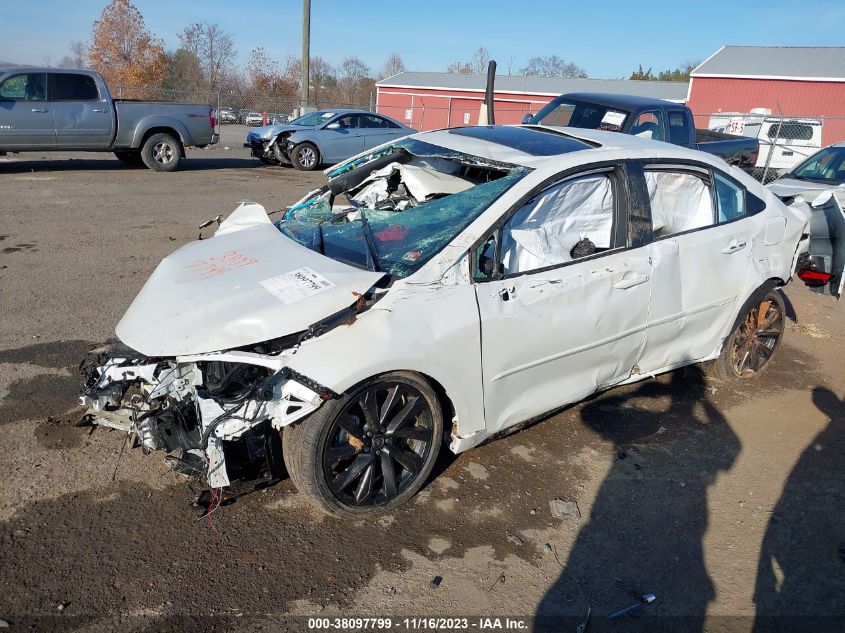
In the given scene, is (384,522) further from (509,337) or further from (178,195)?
(178,195)

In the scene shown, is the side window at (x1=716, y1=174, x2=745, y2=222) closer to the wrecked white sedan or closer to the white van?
the wrecked white sedan

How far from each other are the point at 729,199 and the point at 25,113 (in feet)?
41.9

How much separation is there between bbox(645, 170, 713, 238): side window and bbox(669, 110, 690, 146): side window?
536 centimetres

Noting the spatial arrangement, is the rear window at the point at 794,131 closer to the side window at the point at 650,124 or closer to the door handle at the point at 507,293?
the side window at the point at 650,124

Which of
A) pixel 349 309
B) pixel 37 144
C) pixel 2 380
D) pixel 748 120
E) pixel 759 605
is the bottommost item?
pixel 759 605

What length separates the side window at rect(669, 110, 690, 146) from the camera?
31.5 ft

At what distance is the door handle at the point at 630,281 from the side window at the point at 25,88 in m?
12.8

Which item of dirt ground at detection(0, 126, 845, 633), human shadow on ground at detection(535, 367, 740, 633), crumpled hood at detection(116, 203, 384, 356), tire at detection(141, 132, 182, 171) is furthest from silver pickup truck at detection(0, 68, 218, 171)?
human shadow on ground at detection(535, 367, 740, 633)

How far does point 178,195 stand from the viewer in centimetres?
1160

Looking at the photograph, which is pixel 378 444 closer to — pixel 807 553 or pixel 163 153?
pixel 807 553

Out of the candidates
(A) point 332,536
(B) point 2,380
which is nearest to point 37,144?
(B) point 2,380

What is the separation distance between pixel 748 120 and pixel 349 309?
22.5 meters

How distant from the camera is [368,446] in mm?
3260

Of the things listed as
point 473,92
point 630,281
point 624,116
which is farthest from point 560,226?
point 473,92
